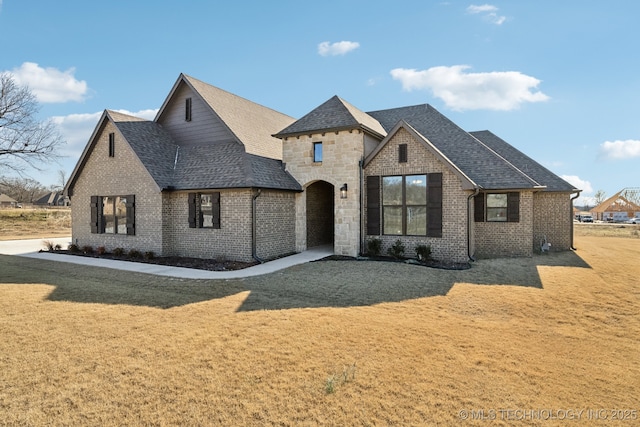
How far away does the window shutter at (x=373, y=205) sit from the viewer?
15164 millimetres

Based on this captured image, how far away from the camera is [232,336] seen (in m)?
6.00

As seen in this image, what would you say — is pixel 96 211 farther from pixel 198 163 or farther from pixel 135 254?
pixel 198 163

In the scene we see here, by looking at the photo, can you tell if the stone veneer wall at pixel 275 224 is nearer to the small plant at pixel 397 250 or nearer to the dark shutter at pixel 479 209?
the small plant at pixel 397 250

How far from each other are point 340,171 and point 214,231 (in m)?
6.17

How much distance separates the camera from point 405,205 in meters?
14.7

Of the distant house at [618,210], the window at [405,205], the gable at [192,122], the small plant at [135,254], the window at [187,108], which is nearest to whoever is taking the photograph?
the window at [405,205]

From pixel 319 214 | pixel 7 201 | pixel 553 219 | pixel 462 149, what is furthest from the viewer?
pixel 7 201

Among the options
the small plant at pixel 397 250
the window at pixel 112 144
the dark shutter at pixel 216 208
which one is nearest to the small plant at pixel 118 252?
the window at pixel 112 144

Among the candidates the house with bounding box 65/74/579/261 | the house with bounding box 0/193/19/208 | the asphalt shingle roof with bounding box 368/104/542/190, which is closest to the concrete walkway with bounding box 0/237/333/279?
the house with bounding box 65/74/579/261

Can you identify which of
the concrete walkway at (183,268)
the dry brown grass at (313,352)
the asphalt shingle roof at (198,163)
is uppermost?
the asphalt shingle roof at (198,163)

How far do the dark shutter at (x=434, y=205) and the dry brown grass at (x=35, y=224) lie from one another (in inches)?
1206

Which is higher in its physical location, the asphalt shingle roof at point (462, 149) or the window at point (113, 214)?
the asphalt shingle roof at point (462, 149)

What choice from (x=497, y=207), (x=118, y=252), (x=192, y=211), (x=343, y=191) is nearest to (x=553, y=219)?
(x=497, y=207)

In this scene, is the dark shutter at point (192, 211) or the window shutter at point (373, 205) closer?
the dark shutter at point (192, 211)
